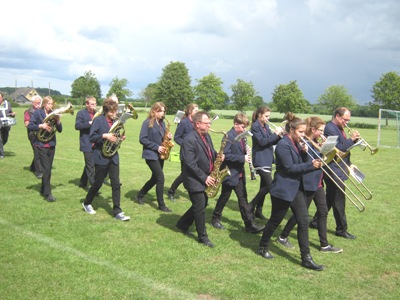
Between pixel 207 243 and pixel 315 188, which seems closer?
pixel 315 188

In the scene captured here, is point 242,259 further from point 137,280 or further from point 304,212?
point 137,280

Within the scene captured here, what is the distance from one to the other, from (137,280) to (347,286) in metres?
2.72

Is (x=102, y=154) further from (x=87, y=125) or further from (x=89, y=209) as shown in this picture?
(x=87, y=125)

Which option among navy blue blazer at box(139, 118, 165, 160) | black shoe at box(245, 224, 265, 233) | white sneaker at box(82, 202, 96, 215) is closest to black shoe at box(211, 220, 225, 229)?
black shoe at box(245, 224, 265, 233)

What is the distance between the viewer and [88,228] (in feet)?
22.5

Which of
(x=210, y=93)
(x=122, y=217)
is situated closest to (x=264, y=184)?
(x=122, y=217)

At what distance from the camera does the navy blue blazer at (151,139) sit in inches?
318

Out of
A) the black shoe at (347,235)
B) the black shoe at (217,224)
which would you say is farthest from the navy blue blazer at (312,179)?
the black shoe at (217,224)

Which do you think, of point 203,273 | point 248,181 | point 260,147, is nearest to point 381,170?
point 248,181

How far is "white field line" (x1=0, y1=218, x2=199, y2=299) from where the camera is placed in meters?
4.72

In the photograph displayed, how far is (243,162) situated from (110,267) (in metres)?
2.97

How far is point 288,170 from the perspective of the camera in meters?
5.59

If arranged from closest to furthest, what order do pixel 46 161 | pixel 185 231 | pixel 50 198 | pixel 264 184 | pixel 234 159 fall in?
pixel 185 231 → pixel 234 159 → pixel 264 184 → pixel 46 161 → pixel 50 198

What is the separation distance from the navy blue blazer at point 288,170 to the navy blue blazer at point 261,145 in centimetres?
152
